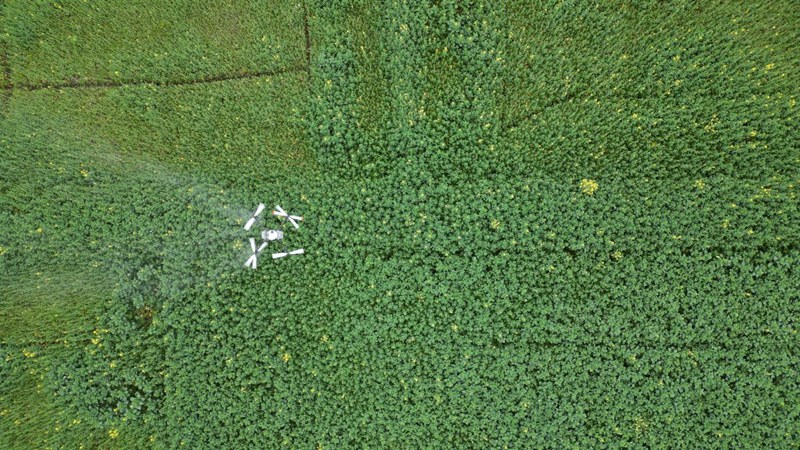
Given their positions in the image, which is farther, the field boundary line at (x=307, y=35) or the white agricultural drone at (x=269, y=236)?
the field boundary line at (x=307, y=35)

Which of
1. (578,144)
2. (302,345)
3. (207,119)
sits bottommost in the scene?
(302,345)

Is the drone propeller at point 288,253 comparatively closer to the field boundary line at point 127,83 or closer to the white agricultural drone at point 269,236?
the white agricultural drone at point 269,236

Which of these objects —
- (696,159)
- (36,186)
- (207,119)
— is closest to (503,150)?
(696,159)

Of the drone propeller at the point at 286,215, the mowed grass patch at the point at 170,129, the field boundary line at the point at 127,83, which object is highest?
the field boundary line at the point at 127,83

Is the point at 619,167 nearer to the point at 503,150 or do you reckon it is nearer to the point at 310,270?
the point at 503,150

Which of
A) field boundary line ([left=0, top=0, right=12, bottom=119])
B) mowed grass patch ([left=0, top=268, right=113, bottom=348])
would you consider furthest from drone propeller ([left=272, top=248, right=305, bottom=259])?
field boundary line ([left=0, top=0, right=12, bottom=119])

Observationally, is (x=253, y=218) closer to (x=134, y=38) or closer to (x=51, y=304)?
(x=51, y=304)

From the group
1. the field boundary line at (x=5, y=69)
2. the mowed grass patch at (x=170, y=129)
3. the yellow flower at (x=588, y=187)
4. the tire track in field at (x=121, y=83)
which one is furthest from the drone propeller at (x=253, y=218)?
the yellow flower at (x=588, y=187)

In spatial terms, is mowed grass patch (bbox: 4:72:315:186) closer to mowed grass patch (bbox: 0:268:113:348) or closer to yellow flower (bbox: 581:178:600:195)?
mowed grass patch (bbox: 0:268:113:348)
